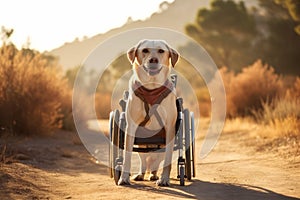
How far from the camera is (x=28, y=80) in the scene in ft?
42.0

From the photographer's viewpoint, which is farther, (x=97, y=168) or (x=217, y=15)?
(x=217, y=15)

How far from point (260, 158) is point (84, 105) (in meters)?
10.7

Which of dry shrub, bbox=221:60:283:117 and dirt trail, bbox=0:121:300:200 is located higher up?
dry shrub, bbox=221:60:283:117

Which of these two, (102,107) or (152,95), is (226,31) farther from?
(152,95)

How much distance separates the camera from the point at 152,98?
256 inches

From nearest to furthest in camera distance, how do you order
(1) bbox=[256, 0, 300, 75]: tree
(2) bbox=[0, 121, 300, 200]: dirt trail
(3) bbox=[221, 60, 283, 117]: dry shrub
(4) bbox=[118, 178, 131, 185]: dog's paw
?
(2) bbox=[0, 121, 300, 200]: dirt trail
(4) bbox=[118, 178, 131, 185]: dog's paw
(3) bbox=[221, 60, 283, 117]: dry shrub
(1) bbox=[256, 0, 300, 75]: tree

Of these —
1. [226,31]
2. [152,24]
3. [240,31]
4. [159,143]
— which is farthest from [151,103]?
[152,24]

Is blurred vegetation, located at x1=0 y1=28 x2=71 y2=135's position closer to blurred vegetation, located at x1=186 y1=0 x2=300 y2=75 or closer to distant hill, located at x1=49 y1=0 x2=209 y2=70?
blurred vegetation, located at x1=186 y1=0 x2=300 y2=75

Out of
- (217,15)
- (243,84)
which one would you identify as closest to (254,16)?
(217,15)

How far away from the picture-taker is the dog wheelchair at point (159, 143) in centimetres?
671

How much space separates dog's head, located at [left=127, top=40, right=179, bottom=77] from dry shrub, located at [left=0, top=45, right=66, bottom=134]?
242 inches

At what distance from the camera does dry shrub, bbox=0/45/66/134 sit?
40.1 feet

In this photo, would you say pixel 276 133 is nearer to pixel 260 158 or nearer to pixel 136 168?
pixel 260 158

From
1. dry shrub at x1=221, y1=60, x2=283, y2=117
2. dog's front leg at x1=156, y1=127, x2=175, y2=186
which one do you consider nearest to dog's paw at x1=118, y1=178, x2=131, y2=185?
dog's front leg at x1=156, y1=127, x2=175, y2=186
